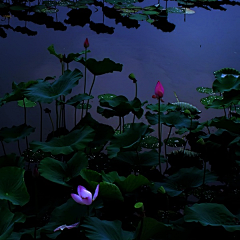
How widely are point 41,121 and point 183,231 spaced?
116 cm

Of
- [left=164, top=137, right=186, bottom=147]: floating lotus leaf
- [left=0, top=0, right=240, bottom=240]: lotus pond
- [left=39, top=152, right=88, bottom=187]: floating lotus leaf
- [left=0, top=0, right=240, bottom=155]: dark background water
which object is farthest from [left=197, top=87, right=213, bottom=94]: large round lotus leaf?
[left=39, top=152, right=88, bottom=187]: floating lotus leaf

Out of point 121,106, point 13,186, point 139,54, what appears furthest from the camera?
point 139,54

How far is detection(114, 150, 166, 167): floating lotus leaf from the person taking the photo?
156 cm

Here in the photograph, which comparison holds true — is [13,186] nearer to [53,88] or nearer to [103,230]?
[103,230]

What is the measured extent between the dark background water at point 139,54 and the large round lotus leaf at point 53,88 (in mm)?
425

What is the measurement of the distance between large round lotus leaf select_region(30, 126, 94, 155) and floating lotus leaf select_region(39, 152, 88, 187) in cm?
4

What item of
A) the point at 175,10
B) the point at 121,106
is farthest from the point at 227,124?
the point at 175,10

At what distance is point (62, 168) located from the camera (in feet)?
4.61

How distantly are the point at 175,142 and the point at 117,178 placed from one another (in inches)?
29.3

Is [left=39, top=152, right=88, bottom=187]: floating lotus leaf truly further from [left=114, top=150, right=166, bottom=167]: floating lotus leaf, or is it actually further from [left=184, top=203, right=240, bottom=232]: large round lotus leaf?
[left=184, top=203, right=240, bottom=232]: large round lotus leaf

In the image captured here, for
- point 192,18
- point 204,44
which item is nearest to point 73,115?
point 204,44

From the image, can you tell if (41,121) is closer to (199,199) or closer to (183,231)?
(199,199)

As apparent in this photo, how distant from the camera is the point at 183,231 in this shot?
1.17 m


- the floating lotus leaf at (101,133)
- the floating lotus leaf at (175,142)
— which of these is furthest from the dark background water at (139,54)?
→ the floating lotus leaf at (101,133)
